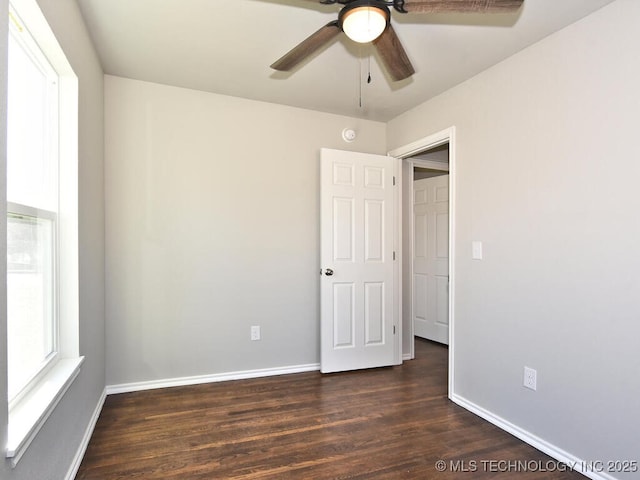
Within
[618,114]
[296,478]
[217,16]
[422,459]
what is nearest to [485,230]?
[618,114]

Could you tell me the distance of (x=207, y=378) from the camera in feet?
10.1

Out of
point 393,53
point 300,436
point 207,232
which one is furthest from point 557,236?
point 207,232

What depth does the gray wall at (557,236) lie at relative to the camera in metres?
1.81

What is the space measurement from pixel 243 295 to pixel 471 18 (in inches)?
100

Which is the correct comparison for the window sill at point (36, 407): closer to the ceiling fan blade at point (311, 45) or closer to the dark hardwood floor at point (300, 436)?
the dark hardwood floor at point (300, 436)

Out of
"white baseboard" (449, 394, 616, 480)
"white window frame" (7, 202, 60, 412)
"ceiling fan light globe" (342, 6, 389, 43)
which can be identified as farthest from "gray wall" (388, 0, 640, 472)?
"white window frame" (7, 202, 60, 412)

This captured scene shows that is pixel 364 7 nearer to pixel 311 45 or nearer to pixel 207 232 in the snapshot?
pixel 311 45

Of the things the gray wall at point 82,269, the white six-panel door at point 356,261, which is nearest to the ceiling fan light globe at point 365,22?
the gray wall at point 82,269

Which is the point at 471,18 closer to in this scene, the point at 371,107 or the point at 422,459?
the point at 371,107

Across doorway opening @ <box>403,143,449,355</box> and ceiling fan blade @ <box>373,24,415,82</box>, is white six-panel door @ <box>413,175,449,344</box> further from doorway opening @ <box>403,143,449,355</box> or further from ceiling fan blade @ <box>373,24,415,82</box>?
ceiling fan blade @ <box>373,24,415,82</box>

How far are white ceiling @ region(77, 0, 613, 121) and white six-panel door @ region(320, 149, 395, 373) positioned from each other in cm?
67

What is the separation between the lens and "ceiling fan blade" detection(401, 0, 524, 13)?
1407 mm

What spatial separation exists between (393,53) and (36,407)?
212cm

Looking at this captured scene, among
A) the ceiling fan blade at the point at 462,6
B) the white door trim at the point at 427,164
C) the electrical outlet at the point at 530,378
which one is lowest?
the electrical outlet at the point at 530,378
